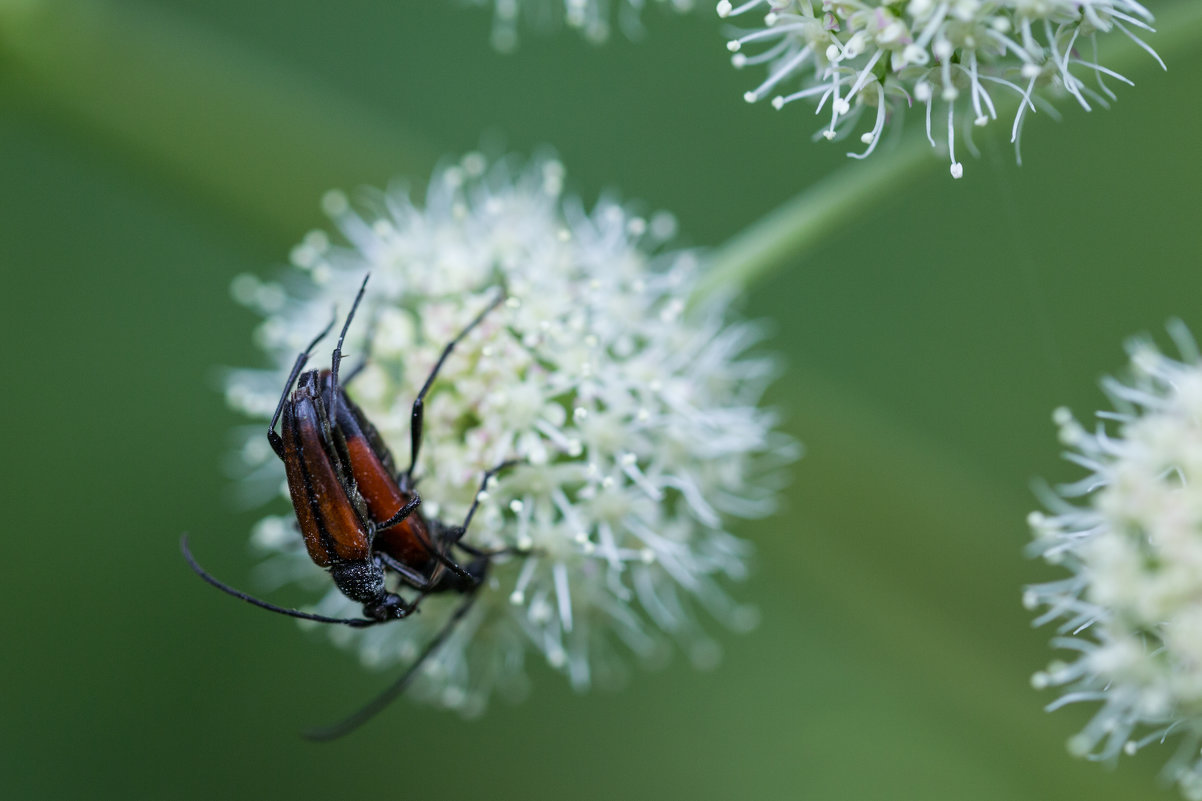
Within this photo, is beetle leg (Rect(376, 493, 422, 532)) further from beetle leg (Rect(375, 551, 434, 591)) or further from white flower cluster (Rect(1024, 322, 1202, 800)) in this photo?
white flower cluster (Rect(1024, 322, 1202, 800))

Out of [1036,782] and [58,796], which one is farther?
[58,796]

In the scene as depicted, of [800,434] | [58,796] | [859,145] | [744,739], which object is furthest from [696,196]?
[58,796]

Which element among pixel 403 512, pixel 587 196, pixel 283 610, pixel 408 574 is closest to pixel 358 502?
pixel 403 512

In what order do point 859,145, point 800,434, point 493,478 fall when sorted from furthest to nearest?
point 859,145 → point 800,434 → point 493,478

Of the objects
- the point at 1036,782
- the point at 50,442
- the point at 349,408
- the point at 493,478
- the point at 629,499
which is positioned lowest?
the point at 1036,782

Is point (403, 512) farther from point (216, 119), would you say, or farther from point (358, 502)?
point (216, 119)

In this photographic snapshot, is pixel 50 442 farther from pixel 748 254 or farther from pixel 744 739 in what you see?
pixel 748 254

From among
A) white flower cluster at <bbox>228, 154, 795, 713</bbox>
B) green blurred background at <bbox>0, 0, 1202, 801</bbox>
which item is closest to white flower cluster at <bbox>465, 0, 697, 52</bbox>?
white flower cluster at <bbox>228, 154, 795, 713</bbox>

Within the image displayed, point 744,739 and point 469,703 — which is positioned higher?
point 469,703

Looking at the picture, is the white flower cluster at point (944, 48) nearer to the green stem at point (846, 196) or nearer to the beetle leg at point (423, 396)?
the green stem at point (846, 196)
